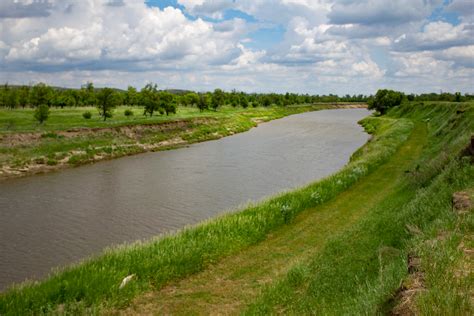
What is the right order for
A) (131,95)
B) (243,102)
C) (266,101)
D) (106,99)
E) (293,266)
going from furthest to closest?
(266,101)
(243,102)
(131,95)
(106,99)
(293,266)

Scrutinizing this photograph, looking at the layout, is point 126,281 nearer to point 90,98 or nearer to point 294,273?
point 294,273

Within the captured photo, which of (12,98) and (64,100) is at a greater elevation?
(64,100)

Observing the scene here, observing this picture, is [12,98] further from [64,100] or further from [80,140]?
[80,140]

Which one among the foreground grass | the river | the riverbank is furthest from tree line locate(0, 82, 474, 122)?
the foreground grass

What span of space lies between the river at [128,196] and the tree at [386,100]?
244ft

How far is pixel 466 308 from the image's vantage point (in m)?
6.05

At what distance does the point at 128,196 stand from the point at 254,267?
709 inches

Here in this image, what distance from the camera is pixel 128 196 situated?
30.2 m

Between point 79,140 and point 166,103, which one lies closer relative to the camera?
point 79,140

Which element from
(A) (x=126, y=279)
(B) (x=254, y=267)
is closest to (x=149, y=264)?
(A) (x=126, y=279)

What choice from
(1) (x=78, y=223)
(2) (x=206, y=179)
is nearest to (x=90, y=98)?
(2) (x=206, y=179)

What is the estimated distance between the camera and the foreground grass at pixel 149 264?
11.5m

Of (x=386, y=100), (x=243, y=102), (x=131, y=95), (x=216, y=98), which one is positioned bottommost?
(x=243, y=102)

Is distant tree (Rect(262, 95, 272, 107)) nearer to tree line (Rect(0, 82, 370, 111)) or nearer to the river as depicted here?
tree line (Rect(0, 82, 370, 111))
